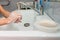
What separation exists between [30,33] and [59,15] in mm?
201

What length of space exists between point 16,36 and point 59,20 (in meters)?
0.25

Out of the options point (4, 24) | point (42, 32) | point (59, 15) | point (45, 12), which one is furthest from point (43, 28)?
point (45, 12)

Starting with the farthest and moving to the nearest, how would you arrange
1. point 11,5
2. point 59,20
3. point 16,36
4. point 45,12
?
point 11,5 → point 45,12 → point 59,20 → point 16,36

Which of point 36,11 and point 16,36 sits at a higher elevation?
point 36,11

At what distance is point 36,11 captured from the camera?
3.23ft

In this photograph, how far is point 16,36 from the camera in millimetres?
535

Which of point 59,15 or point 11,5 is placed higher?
point 11,5

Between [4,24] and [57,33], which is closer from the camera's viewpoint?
[57,33]

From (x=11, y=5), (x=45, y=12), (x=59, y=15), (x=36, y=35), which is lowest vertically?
(x=36, y=35)

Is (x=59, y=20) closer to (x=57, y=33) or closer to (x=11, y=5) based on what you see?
(x=57, y=33)

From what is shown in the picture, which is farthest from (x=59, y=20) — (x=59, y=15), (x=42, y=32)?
(x=42, y=32)

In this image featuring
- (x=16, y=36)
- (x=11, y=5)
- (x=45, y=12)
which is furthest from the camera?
(x=11, y=5)

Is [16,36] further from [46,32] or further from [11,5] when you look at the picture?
[11,5]

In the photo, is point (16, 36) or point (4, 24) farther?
point (4, 24)
